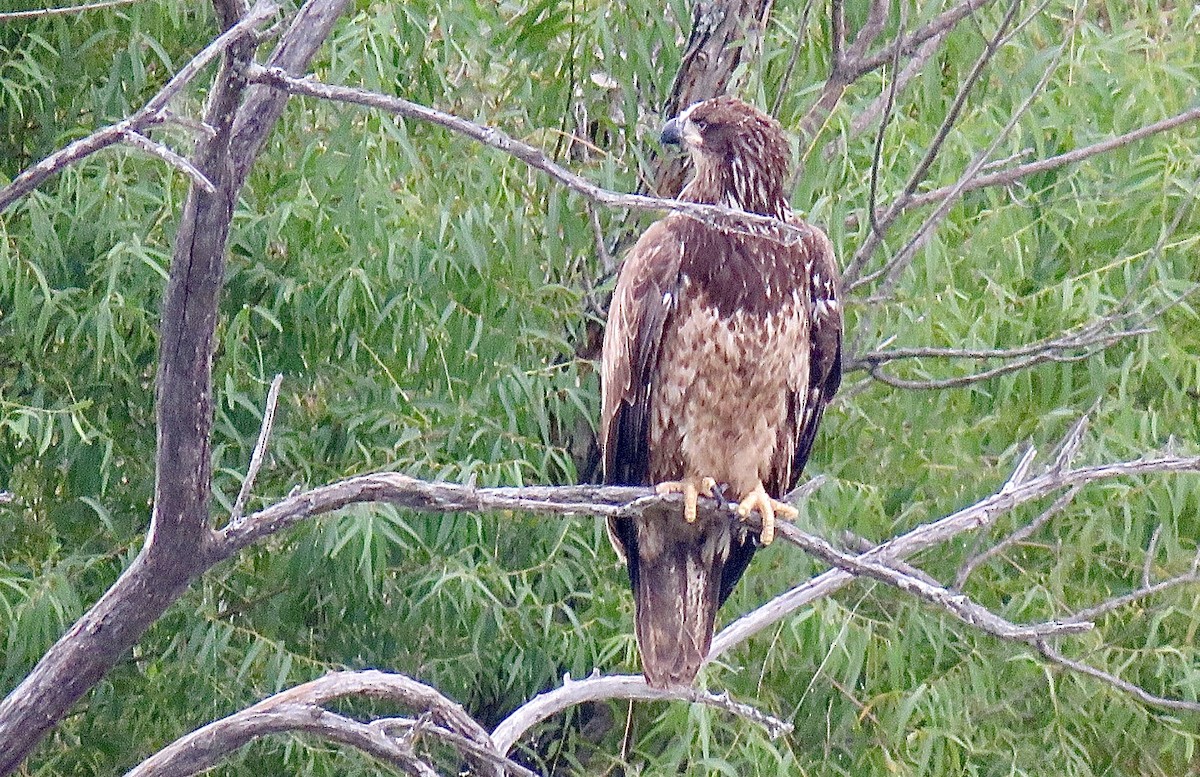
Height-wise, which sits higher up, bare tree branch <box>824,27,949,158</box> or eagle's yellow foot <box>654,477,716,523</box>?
bare tree branch <box>824,27,949,158</box>

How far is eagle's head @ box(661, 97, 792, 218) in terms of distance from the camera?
331 cm

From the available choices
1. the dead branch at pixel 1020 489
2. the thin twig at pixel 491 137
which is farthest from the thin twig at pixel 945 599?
the thin twig at pixel 491 137

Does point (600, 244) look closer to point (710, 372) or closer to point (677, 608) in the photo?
point (710, 372)

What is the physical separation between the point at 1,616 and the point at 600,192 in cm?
243

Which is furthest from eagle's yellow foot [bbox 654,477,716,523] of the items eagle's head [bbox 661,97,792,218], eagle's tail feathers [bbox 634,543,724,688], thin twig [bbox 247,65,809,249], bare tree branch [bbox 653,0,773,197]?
thin twig [bbox 247,65,809,249]

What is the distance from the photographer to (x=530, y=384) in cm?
382

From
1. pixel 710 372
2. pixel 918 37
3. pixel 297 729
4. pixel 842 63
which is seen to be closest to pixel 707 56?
pixel 842 63

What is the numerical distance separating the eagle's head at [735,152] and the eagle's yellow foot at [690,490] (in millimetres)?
538

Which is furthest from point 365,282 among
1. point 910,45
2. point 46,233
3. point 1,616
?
point 910,45

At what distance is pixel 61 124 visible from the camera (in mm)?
3969

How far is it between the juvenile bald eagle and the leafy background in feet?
1.25

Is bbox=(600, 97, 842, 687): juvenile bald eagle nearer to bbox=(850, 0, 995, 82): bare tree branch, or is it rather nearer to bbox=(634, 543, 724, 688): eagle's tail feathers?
bbox=(634, 543, 724, 688): eagle's tail feathers

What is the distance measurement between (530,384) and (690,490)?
2.35 ft

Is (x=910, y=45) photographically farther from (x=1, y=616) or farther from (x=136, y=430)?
(x=1, y=616)
